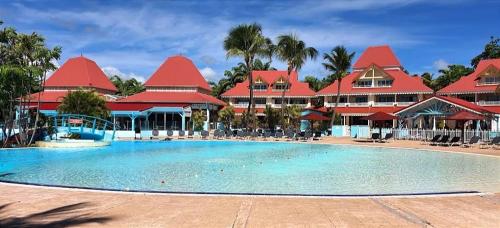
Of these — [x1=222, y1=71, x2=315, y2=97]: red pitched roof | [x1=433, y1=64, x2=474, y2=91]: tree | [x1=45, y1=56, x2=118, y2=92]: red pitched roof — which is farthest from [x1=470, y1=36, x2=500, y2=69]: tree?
[x1=45, y1=56, x2=118, y2=92]: red pitched roof

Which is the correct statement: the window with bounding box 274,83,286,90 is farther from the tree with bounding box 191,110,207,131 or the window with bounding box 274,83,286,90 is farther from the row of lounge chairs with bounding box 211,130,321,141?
the row of lounge chairs with bounding box 211,130,321,141

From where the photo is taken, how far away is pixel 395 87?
46.7m

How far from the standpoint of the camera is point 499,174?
14289 mm

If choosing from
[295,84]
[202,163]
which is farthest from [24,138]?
[295,84]

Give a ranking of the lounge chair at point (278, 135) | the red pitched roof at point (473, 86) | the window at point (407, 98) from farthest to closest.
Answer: the window at point (407, 98), the red pitched roof at point (473, 86), the lounge chair at point (278, 135)

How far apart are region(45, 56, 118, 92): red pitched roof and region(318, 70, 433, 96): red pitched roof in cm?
2400

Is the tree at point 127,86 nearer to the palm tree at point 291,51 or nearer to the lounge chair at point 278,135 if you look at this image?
the palm tree at point 291,51

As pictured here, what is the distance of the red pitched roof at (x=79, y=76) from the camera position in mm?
47812

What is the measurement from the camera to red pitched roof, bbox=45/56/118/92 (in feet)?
→ 157

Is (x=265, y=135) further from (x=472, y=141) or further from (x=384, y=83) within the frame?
(x=384, y=83)

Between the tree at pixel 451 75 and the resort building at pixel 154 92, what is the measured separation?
29230 millimetres

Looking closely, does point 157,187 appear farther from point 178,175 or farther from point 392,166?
point 392,166

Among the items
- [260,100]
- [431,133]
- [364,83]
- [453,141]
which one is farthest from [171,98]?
[453,141]

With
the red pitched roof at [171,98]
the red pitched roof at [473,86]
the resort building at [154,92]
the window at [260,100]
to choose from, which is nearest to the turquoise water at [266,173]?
the resort building at [154,92]
